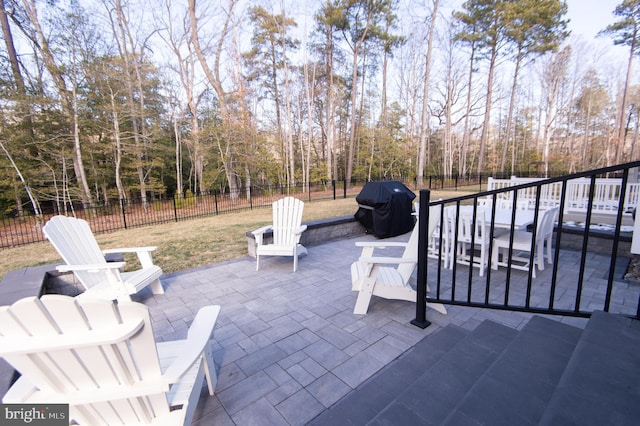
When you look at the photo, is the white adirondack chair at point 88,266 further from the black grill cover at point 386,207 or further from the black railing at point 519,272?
the black grill cover at point 386,207

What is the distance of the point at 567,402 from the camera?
1.03 meters

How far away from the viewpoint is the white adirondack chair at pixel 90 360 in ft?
2.85

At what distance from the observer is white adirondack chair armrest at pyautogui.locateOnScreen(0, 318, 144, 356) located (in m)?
0.86

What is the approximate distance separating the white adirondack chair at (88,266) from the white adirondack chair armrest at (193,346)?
1474 mm

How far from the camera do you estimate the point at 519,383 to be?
1263mm

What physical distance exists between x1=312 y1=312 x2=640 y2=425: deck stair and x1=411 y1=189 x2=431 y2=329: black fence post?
0.41m

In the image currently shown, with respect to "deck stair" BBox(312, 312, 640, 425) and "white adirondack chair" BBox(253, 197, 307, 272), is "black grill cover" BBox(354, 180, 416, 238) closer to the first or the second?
"white adirondack chair" BBox(253, 197, 307, 272)

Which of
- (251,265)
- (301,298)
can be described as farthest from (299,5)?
(301,298)

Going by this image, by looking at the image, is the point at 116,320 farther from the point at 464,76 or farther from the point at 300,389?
the point at 464,76

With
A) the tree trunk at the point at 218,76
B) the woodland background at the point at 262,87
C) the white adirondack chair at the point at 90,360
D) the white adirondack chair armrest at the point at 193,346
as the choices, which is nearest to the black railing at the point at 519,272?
the white adirondack chair armrest at the point at 193,346

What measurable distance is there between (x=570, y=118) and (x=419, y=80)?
13640mm

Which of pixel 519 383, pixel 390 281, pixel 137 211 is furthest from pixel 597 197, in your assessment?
pixel 137 211

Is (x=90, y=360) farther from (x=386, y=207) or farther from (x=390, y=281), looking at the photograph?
(x=386, y=207)

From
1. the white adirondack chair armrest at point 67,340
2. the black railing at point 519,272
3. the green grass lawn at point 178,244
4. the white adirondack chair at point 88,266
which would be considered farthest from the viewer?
the green grass lawn at point 178,244
